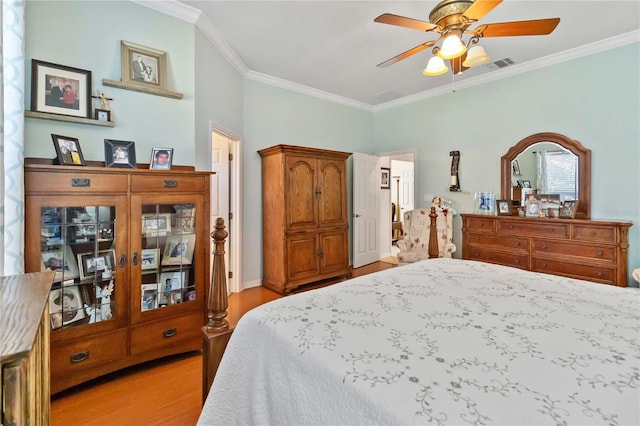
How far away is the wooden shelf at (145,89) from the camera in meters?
2.30

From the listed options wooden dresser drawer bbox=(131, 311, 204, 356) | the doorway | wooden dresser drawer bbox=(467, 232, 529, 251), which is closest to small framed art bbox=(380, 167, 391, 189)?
wooden dresser drawer bbox=(467, 232, 529, 251)

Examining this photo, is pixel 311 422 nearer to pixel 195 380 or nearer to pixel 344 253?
pixel 195 380

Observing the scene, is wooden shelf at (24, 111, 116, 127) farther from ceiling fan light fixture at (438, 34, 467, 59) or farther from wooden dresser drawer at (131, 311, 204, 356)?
ceiling fan light fixture at (438, 34, 467, 59)

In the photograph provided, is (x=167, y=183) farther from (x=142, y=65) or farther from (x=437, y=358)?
(x=437, y=358)

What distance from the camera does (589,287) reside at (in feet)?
5.36

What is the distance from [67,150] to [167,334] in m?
1.47

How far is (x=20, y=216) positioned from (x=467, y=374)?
2358 millimetres

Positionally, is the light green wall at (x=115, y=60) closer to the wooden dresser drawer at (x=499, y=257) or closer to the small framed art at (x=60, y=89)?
the small framed art at (x=60, y=89)

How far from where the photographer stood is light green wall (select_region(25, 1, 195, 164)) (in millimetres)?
2076

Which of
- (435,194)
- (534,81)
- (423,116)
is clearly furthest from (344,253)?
(534,81)

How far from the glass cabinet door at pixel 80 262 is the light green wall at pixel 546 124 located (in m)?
4.28

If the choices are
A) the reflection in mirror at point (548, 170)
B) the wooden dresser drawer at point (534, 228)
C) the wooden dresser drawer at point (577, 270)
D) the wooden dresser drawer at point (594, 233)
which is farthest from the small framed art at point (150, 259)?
the reflection in mirror at point (548, 170)

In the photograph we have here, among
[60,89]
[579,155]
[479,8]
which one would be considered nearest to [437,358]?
[479,8]

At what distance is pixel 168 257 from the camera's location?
230 centimetres
